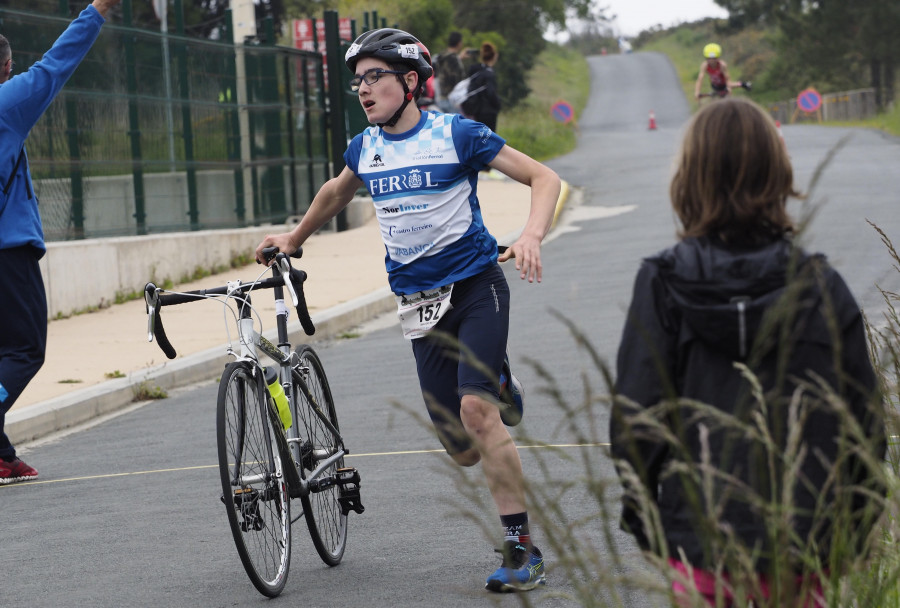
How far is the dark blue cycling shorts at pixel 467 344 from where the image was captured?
17.2ft

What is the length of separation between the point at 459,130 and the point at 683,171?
7.66 ft

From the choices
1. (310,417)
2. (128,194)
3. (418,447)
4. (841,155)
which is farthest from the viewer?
(841,155)

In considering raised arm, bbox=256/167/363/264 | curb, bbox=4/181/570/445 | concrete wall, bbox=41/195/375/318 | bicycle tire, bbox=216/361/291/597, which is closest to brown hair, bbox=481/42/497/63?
concrete wall, bbox=41/195/375/318

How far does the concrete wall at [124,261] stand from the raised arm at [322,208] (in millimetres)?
7917

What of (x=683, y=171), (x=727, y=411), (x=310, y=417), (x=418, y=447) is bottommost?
(x=418, y=447)

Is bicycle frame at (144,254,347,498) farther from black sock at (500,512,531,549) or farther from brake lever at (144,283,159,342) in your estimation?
black sock at (500,512,531,549)

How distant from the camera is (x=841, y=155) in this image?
26.2 meters

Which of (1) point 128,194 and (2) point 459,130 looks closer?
(2) point 459,130

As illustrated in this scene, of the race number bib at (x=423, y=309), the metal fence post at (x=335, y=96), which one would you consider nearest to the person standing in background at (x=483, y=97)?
the metal fence post at (x=335, y=96)

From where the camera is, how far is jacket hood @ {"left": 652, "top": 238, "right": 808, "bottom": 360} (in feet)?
9.81

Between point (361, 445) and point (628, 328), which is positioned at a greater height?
point (628, 328)

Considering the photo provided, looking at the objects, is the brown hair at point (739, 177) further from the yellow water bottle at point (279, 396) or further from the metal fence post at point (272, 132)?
the metal fence post at point (272, 132)

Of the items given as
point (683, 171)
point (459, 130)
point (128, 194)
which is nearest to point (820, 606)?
point (683, 171)

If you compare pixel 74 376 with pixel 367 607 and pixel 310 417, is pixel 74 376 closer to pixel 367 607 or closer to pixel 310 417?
pixel 310 417
